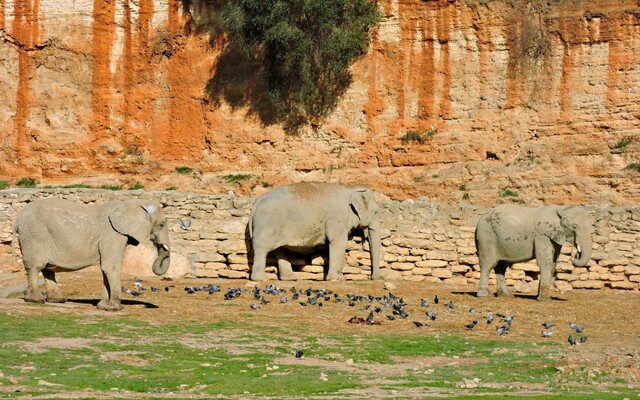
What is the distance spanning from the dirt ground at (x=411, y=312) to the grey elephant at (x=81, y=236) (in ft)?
2.25

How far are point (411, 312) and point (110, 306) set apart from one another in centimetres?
521

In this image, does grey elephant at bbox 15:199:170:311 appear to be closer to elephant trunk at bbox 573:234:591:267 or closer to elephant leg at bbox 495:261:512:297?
elephant leg at bbox 495:261:512:297

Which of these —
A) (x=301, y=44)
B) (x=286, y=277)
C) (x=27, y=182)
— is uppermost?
(x=301, y=44)

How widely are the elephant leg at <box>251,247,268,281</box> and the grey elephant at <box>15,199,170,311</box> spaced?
23.2 feet

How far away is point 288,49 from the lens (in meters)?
34.9

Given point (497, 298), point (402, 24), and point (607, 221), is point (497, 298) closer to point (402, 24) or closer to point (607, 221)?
point (607, 221)

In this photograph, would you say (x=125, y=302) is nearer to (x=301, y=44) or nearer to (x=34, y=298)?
(x=34, y=298)

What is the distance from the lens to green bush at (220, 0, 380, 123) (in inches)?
1355

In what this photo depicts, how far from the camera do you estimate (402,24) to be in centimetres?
3512

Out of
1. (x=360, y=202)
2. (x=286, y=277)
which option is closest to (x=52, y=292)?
(x=286, y=277)

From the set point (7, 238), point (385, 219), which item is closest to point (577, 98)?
point (385, 219)

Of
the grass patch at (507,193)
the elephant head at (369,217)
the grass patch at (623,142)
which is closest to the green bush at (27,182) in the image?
the elephant head at (369,217)

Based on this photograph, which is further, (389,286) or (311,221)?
(311,221)

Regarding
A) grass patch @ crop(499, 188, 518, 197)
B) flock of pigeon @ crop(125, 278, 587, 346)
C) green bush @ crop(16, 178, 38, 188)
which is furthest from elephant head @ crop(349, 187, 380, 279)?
green bush @ crop(16, 178, 38, 188)
